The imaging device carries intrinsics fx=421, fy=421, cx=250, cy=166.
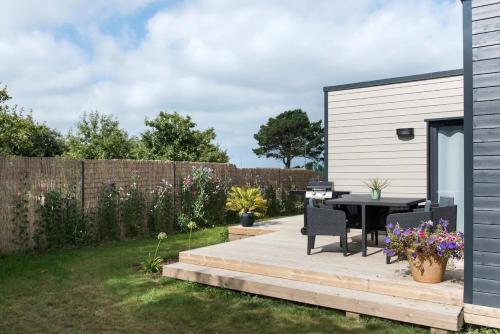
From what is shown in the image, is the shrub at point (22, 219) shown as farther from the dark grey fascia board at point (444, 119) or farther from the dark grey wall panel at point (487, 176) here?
the dark grey fascia board at point (444, 119)

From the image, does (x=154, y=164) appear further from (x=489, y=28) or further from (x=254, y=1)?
(x=489, y=28)

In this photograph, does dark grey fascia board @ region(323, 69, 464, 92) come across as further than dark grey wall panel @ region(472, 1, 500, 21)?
Yes

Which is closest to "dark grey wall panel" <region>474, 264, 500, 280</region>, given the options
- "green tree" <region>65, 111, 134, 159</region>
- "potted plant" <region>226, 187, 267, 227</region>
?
"potted plant" <region>226, 187, 267, 227</region>

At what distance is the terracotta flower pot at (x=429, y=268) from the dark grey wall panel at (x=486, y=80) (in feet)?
4.98

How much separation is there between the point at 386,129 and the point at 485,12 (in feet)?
13.8

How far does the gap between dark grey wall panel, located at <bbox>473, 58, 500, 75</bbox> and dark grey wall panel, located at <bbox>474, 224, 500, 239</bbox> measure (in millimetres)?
1183

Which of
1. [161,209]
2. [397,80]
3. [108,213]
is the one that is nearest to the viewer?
[397,80]

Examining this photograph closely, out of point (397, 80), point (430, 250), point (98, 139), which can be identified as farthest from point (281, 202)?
point (98, 139)

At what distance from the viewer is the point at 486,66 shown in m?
3.25

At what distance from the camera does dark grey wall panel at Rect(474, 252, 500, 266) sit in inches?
125

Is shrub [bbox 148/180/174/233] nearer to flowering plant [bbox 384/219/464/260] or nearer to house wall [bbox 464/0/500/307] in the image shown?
flowering plant [bbox 384/219/464/260]

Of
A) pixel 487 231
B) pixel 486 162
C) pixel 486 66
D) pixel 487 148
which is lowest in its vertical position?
pixel 487 231

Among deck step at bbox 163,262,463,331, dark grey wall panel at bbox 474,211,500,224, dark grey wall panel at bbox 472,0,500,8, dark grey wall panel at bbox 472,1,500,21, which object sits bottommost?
deck step at bbox 163,262,463,331

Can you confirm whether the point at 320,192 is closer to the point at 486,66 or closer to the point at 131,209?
the point at 131,209
